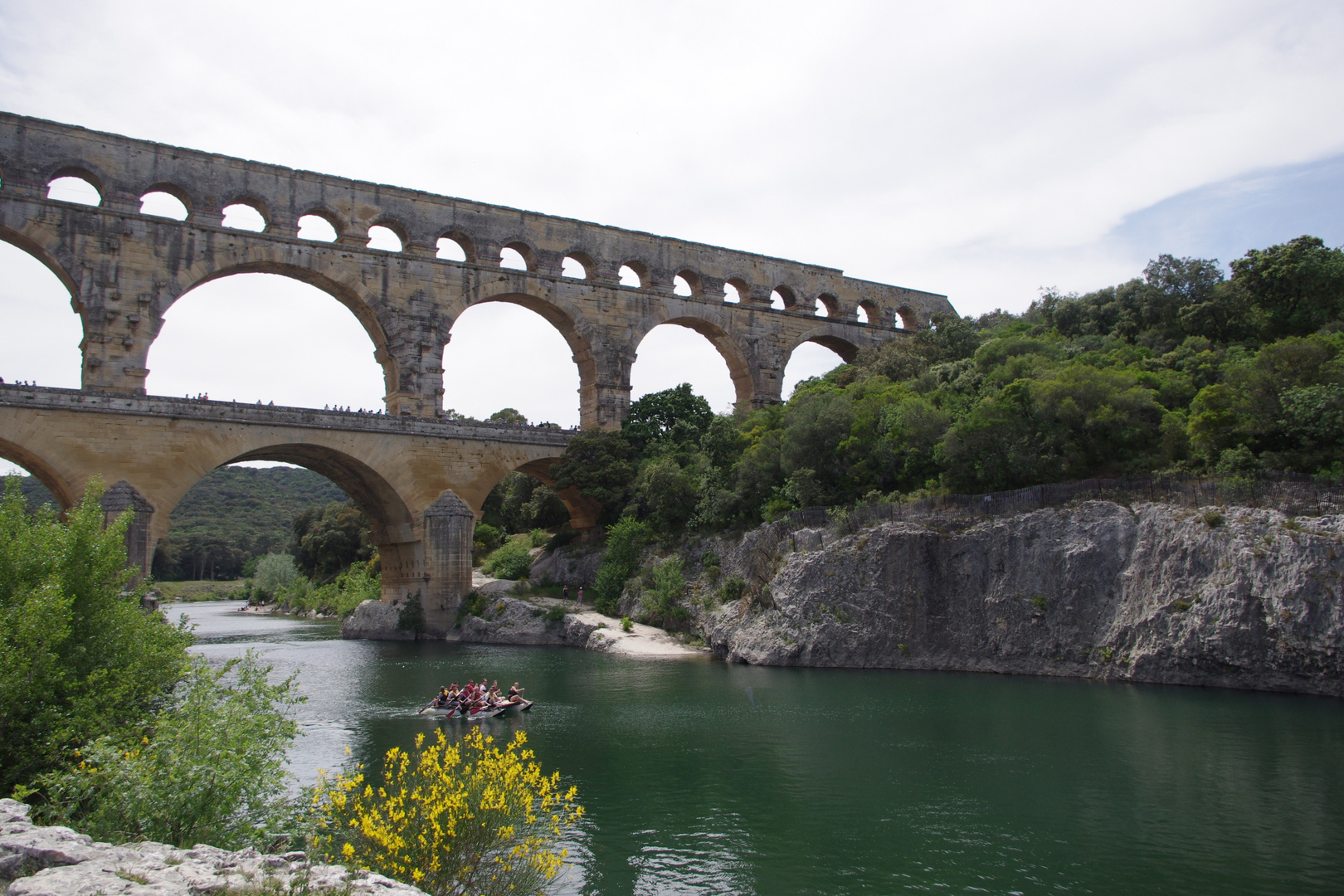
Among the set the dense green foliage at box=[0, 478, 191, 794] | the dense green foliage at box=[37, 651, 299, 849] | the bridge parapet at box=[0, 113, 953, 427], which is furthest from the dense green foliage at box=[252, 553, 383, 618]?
the dense green foliage at box=[37, 651, 299, 849]

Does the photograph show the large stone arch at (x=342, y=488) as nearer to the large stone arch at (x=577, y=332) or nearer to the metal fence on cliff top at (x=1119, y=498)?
the large stone arch at (x=577, y=332)

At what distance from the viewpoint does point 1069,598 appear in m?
21.5

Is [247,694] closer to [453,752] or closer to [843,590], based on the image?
[453,752]

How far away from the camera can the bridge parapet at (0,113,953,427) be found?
28.9m

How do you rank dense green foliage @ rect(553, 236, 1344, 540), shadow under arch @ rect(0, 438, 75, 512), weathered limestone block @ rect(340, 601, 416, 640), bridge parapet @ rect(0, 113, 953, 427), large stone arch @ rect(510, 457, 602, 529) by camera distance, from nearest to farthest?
dense green foliage @ rect(553, 236, 1344, 540)
shadow under arch @ rect(0, 438, 75, 512)
bridge parapet @ rect(0, 113, 953, 427)
weathered limestone block @ rect(340, 601, 416, 640)
large stone arch @ rect(510, 457, 602, 529)

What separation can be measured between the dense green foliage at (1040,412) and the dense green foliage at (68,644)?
1890 cm

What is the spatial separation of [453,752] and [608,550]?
25.5 metres

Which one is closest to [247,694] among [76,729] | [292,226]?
[76,729]

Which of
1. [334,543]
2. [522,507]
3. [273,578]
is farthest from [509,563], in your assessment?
[273,578]

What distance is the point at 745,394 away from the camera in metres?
41.7

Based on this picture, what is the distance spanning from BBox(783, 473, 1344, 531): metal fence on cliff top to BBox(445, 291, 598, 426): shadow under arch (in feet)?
44.9

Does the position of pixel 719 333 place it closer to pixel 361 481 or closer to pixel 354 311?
pixel 354 311

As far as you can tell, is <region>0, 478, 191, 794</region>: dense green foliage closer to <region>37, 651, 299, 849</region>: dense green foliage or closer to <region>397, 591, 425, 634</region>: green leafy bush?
<region>37, 651, 299, 849</region>: dense green foliage

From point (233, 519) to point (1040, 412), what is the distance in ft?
317
